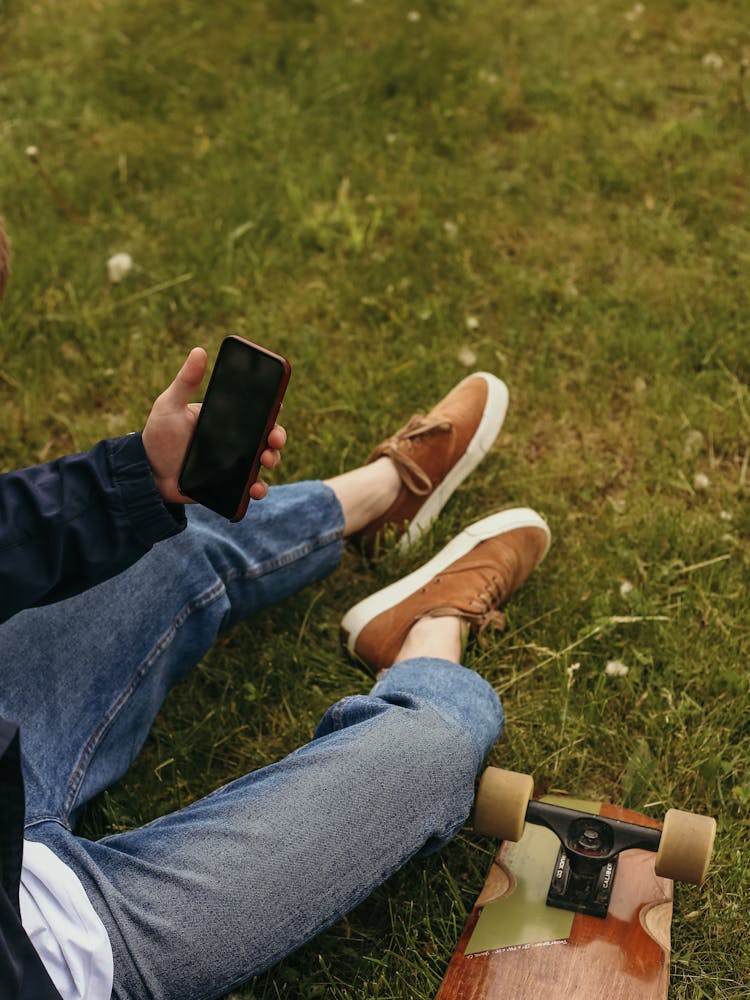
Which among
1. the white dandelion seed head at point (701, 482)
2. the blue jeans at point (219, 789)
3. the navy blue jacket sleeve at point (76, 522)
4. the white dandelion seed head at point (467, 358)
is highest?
the navy blue jacket sleeve at point (76, 522)

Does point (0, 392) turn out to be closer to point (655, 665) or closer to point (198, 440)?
point (198, 440)

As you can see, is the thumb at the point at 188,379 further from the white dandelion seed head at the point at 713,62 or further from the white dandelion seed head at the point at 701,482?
the white dandelion seed head at the point at 713,62

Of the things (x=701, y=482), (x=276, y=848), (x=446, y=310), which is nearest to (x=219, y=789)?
(x=276, y=848)

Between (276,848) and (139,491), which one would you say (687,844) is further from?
(139,491)

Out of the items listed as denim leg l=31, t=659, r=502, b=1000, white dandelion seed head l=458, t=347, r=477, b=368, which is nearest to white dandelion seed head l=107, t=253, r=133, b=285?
white dandelion seed head l=458, t=347, r=477, b=368

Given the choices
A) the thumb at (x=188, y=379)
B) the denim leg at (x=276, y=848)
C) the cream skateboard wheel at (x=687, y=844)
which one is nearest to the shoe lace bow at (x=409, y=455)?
the denim leg at (x=276, y=848)

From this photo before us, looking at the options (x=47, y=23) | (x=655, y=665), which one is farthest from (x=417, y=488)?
(x=47, y=23)

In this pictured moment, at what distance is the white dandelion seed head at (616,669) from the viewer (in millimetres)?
2396

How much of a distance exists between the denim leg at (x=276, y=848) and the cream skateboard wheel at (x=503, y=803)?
0.22 ft

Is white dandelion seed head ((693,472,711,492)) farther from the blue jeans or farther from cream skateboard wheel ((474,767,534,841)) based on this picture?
cream skateboard wheel ((474,767,534,841))

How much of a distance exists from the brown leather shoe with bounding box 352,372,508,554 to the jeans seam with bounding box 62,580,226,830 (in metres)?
0.65

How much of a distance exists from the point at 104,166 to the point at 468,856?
117 inches

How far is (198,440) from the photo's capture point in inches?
71.2

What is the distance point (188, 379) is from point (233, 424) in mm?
123
